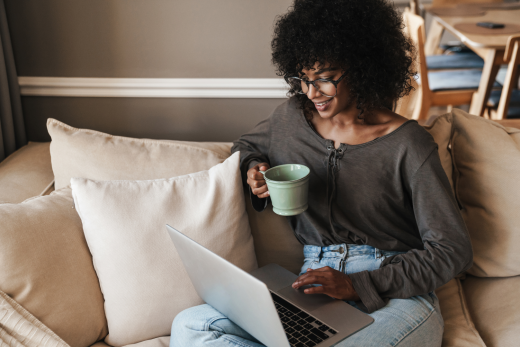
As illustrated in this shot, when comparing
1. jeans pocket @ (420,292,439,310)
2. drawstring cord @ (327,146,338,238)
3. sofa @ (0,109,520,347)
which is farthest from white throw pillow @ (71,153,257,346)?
jeans pocket @ (420,292,439,310)

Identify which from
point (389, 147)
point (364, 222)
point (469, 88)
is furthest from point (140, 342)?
point (469, 88)

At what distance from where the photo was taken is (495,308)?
4.19ft

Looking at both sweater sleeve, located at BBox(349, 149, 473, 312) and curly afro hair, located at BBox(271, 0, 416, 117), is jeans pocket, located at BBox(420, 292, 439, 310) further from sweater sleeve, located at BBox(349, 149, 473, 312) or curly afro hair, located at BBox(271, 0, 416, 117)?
curly afro hair, located at BBox(271, 0, 416, 117)

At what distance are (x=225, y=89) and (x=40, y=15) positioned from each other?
817mm

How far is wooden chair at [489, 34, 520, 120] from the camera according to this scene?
2.49 m

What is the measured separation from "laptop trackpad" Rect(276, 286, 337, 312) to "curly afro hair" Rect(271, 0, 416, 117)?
1.76ft

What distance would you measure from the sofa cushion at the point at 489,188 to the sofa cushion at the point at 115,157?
0.80 m

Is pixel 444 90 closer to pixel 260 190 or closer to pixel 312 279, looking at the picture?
pixel 260 190

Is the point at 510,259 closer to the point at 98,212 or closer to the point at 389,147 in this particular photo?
the point at 389,147

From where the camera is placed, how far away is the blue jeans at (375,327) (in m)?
1.01

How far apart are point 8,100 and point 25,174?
0.40m

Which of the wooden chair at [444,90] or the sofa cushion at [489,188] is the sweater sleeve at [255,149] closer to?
the sofa cushion at [489,188]

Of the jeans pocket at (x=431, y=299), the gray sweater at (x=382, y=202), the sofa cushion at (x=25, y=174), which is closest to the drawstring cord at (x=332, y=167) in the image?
the gray sweater at (x=382, y=202)

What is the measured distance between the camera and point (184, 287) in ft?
3.95
